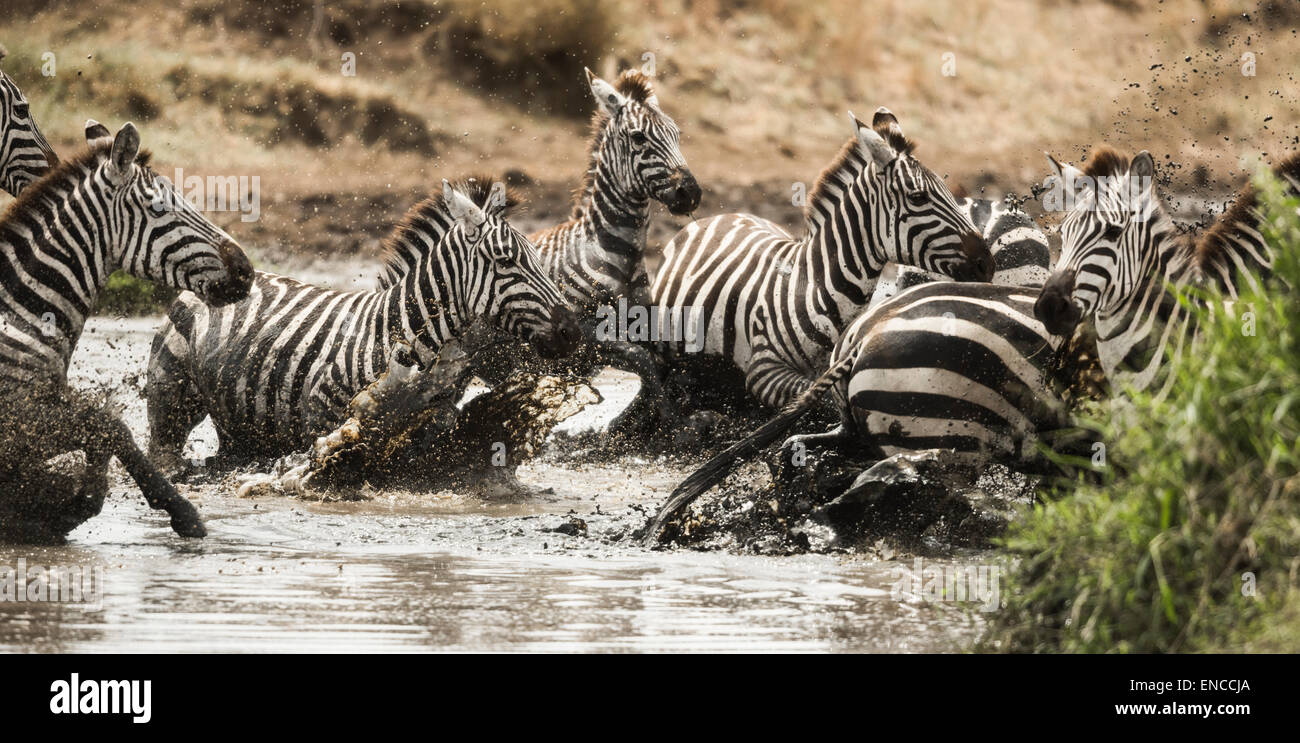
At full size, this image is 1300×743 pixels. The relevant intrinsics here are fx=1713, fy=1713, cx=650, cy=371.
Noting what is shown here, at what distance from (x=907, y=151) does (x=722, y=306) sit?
1659mm

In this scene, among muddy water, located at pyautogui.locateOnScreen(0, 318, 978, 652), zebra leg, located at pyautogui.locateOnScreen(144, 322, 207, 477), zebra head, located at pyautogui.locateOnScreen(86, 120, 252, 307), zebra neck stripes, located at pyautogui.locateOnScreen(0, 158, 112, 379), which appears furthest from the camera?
zebra leg, located at pyautogui.locateOnScreen(144, 322, 207, 477)

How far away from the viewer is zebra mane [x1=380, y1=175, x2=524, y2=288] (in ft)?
32.9

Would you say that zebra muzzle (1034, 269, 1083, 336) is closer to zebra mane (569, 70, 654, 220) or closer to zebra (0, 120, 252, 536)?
zebra (0, 120, 252, 536)

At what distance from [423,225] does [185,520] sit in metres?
2.88

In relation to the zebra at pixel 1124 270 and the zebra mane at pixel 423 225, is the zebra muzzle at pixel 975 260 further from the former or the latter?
the zebra mane at pixel 423 225

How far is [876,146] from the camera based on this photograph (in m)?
9.80

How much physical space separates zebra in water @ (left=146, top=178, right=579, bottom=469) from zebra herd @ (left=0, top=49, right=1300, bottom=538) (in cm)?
1

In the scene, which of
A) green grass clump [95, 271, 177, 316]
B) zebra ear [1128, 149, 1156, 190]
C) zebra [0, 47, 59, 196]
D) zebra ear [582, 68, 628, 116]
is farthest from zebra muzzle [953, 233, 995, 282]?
green grass clump [95, 271, 177, 316]

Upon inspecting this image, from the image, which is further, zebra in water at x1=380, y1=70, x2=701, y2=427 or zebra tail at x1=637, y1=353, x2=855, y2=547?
zebra in water at x1=380, y1=70, x2=701, y2=427

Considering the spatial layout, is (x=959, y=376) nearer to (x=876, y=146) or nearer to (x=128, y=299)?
(x=876, y=146)

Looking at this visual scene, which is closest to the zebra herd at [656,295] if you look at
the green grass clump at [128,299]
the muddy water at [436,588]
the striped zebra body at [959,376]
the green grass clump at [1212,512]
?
the striped zebra body at [959,376]

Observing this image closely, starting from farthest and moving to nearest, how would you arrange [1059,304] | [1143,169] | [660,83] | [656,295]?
[660,83], [656,295], [1143,169], [1059,304]

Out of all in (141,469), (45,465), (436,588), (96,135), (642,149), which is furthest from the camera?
(642,149)

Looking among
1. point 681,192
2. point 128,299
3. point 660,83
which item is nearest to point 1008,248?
point 681,192
